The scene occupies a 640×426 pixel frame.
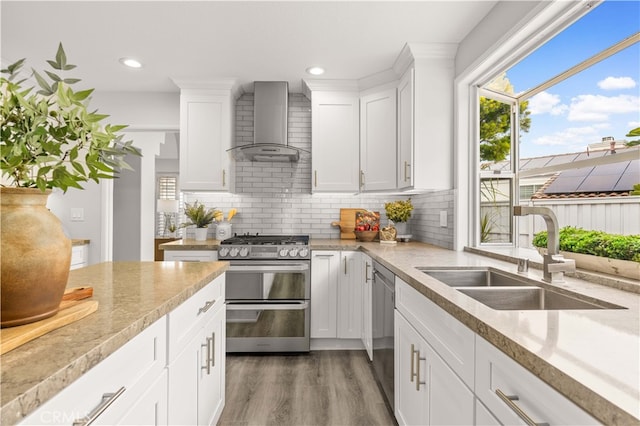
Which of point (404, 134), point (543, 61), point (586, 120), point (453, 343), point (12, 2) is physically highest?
point (12, 2)

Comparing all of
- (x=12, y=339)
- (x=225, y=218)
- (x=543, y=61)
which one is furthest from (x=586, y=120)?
(x=225, y=218)

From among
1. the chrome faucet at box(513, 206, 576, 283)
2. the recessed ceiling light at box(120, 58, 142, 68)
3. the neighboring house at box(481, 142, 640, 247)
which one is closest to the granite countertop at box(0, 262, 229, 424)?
the chrome faucet at box(513, 206, 576, 283)

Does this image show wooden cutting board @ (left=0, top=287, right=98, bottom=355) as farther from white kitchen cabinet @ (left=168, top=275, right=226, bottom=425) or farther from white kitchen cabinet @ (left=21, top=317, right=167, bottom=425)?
white kitchen cabinet @ (left=168, top=275, right=226, bottom=425)

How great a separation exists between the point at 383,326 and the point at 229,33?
7.63ft

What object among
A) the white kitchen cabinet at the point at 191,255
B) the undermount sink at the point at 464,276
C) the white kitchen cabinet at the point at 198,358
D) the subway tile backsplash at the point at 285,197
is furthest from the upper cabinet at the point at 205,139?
the undermount sink at the point at 464,276

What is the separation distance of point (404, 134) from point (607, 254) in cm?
178

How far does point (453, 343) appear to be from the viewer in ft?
3.86

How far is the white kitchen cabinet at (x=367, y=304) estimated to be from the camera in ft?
9.25

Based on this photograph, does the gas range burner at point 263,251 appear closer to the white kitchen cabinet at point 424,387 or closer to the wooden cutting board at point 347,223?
the wooden cutting board at point 347,223

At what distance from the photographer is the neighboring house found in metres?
1.52

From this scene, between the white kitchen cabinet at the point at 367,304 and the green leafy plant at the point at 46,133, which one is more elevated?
the green leafy plant at the point at 46,133

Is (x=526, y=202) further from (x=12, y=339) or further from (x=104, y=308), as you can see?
(x=12, y=339)

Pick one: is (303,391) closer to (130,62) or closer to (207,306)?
(207,306)

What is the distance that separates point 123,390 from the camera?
858 mm
